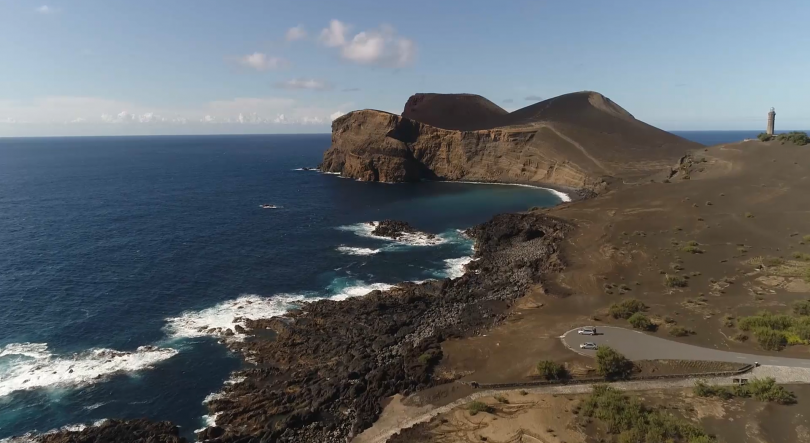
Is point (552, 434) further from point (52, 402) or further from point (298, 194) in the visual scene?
point (298, 194)

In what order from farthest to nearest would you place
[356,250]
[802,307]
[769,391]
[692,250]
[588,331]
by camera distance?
[356,250], [692,250], [588,331], [802,307], [769,391]

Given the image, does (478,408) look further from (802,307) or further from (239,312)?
(802,307)

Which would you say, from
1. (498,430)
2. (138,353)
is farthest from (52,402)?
(498,430)

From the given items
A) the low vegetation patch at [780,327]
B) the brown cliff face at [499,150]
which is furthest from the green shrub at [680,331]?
the brown cliff face at [499,150]

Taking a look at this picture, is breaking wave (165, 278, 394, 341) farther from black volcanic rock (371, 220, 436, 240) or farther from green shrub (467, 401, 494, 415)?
green shrub (467, 401, 494, 415)

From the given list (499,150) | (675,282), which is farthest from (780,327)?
(499,150)
